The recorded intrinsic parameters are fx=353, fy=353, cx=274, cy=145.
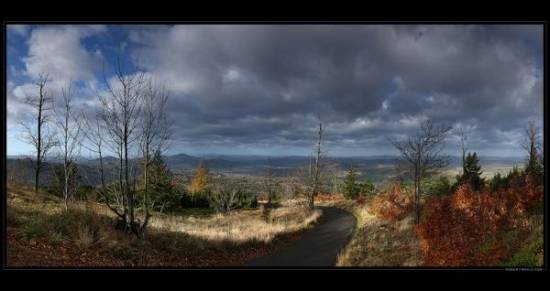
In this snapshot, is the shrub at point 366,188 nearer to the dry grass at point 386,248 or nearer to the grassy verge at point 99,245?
the dry grass at point 386,248

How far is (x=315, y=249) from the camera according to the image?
17391mm

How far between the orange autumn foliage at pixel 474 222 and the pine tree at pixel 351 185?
105ft

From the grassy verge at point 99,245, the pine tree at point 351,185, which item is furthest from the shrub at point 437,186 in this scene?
the pine tree at point 351,185

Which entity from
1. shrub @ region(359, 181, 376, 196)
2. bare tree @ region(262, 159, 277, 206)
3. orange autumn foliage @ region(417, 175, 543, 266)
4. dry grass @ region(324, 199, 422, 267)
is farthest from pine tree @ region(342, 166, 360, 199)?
orange autumn foliage @ region(417, 175, 543, 266)

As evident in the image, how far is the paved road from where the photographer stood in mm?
14727

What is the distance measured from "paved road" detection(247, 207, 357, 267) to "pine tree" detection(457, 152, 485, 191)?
7.60 m

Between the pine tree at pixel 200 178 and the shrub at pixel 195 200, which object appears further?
the pine tree at pixel 200 178

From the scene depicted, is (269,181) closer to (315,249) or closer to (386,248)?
(315,249)

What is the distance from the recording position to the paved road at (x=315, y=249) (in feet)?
48.3

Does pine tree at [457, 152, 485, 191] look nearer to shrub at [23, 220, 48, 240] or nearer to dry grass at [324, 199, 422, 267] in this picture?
dry grass at [324, 199, 422, 267]

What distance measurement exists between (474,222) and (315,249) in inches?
280
